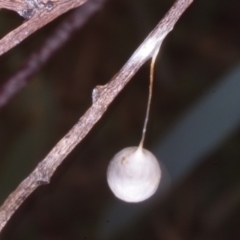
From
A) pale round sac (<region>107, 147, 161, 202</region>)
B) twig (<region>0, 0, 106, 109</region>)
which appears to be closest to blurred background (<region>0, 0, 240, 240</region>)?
twig (<region>0, 0, 106, 109</region>)

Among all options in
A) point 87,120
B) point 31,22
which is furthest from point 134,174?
point 31,22

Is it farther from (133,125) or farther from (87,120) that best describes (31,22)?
(133,125)

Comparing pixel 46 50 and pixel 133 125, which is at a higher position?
pixel 46 50

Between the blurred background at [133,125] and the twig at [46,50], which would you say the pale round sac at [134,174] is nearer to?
the blurred background at [133,125]

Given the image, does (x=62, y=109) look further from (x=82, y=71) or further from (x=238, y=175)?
(x=238, y=175)

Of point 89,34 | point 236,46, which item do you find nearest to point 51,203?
point 89,34

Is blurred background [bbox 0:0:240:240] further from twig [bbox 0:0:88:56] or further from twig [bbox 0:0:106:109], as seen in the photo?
twig [bbox 0:0:88:56]
